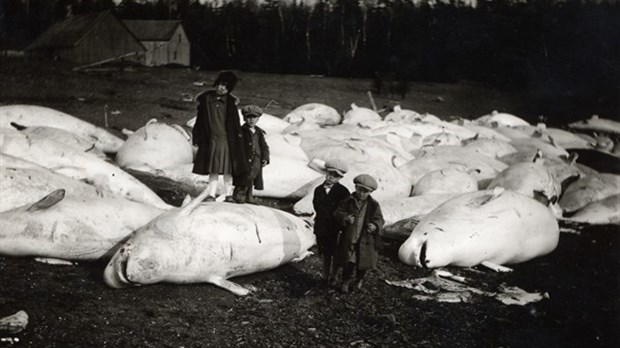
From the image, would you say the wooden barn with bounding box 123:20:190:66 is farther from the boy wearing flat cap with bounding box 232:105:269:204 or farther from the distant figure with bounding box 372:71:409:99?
the boy wearing flat cap with bounding box 232:105:269:204

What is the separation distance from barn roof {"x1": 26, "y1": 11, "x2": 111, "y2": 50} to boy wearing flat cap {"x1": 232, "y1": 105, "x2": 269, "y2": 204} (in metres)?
10.6

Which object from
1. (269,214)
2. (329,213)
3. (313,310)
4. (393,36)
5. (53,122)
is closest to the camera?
(313,310)

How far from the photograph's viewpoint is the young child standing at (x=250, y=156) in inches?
272

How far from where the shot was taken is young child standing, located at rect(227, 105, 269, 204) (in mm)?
6910

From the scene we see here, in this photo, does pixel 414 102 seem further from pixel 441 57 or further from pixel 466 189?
pixel 466 189

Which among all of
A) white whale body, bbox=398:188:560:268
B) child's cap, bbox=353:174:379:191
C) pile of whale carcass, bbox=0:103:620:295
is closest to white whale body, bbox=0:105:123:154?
pile of whale carcass, bbox=0:103:620:295

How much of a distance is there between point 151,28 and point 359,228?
1502 cm

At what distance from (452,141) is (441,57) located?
1201 centimetres

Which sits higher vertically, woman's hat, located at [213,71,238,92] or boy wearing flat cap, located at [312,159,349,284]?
woman's hat, located at [213,71,238,92]

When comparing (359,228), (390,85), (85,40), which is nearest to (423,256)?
(359,228)

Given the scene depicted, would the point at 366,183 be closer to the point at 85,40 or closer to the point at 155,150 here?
the point at 155,150

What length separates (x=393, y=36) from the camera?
20.1 m

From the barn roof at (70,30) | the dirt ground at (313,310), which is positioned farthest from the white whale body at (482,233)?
the barn roof at (70,30)

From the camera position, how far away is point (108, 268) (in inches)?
192
